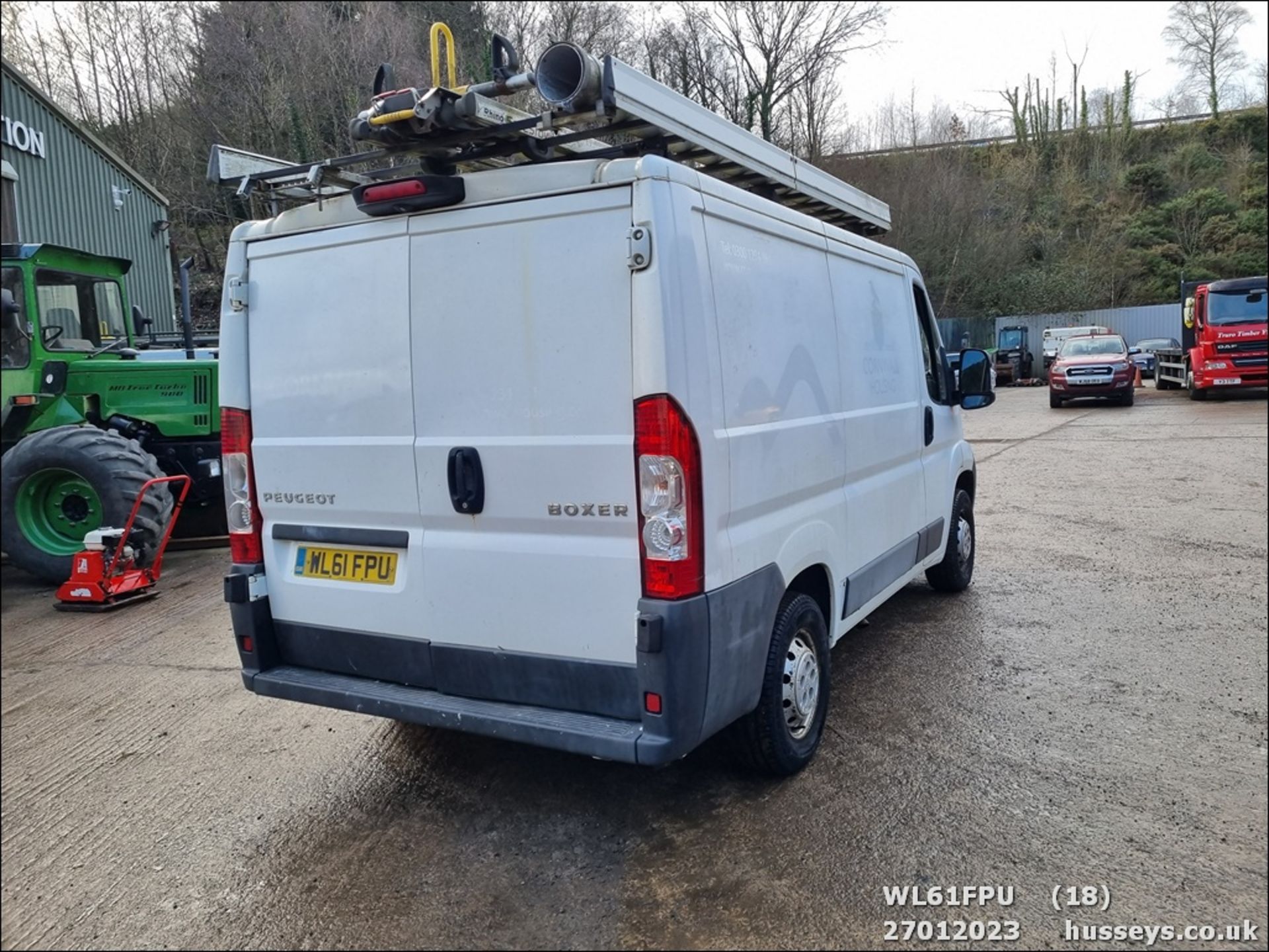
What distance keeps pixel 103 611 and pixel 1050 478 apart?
390 inches

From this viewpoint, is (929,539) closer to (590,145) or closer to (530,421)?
(590,145)

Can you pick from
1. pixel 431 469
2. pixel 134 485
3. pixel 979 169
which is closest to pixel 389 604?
pixel 431 469

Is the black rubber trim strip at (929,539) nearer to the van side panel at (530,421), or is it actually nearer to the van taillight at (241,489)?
the van side panel at (530,421)

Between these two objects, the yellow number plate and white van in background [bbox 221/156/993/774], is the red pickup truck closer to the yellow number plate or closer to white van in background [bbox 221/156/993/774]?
white van in background [bbox 221/156/993/774]

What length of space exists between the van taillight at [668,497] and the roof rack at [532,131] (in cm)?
101

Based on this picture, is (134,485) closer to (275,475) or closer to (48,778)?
(48,778)

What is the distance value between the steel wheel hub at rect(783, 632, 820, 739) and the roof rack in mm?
1964

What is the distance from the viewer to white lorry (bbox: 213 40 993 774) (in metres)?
2.75

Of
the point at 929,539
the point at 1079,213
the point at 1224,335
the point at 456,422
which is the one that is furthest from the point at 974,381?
the point at 1079,213

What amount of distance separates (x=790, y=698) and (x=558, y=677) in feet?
3.30

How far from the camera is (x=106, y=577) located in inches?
252

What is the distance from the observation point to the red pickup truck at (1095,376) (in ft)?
63.7

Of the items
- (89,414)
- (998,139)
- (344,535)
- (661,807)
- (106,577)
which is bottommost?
(661,807)

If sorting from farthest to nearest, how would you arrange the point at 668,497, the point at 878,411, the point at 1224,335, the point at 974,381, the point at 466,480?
the point at 1224,335
the point at 974,381
the point at 878,411
the point at 466,480
the point at 668,497
